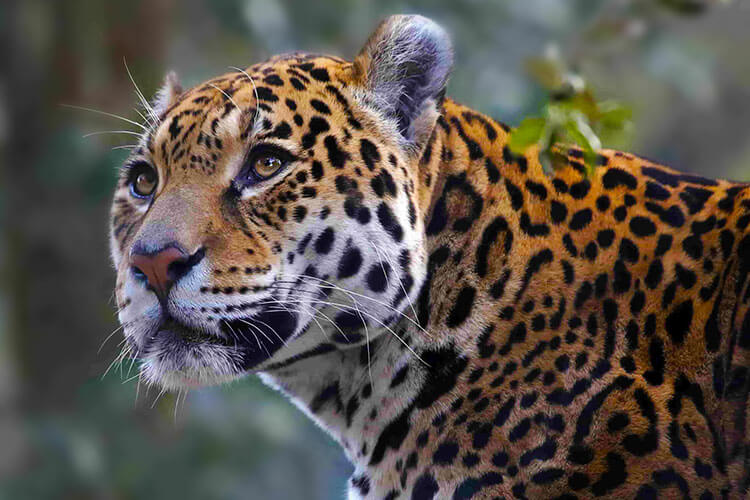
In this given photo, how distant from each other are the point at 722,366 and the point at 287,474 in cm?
927

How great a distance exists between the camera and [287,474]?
1266 centimetres

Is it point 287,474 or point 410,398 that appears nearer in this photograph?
point 410,398

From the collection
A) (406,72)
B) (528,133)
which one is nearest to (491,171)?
(406,72)

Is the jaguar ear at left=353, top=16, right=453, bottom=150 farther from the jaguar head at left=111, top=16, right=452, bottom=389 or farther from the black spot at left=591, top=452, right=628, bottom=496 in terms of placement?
the black spot at left=591, top=452, right=628, bottom=496

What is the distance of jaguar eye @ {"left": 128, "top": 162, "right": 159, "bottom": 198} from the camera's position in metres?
4.45

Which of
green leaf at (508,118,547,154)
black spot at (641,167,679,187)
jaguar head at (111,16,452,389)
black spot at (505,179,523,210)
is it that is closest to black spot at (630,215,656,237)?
black spot at (641,167,679,187)

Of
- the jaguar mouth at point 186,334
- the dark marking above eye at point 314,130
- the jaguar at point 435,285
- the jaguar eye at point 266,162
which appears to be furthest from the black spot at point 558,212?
the jaguar mouth at point 186,334

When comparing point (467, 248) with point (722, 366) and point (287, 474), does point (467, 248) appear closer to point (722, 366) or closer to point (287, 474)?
point (722, 366)

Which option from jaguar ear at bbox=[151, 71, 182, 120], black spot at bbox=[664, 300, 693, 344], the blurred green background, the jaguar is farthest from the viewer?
the blurred green background

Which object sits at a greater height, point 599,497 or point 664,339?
point 664,339

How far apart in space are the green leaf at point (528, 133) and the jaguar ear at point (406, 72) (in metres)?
0.54

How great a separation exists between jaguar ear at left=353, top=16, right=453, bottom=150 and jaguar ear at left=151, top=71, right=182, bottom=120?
37.4 inches

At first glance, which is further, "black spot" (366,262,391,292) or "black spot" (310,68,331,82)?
"black spot" (310,68,331,82)

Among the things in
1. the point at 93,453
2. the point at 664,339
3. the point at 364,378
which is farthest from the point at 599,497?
the point at 93,453
